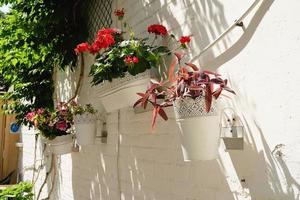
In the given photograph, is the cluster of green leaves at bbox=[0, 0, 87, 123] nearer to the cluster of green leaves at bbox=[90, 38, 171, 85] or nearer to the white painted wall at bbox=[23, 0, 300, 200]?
the white painted wall at bbox=[23, 0, 300, 200]

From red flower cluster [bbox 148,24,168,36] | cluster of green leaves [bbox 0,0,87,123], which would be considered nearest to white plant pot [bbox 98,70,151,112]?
red flower cluster [bbox 148,24,168,36]

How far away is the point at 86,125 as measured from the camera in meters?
3.28

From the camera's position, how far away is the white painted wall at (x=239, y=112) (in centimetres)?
143

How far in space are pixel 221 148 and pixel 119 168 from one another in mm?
1291

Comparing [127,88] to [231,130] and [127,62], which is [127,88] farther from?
[231,130]

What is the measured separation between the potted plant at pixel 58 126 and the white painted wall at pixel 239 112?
97 centimetres

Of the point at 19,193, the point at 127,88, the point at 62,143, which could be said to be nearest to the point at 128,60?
the point at 127,88

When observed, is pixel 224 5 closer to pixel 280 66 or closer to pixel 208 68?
pixel 208 68

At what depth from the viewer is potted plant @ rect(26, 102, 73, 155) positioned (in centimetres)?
361

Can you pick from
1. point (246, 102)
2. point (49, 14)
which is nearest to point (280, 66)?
point (246, 102)

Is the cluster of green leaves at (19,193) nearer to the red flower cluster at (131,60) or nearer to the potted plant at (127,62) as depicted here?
the potted plant at (127,62)

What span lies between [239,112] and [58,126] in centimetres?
235

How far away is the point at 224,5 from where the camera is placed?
182cm

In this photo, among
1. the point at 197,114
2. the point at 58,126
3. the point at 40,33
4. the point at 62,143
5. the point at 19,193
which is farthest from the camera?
the point at 19,193
